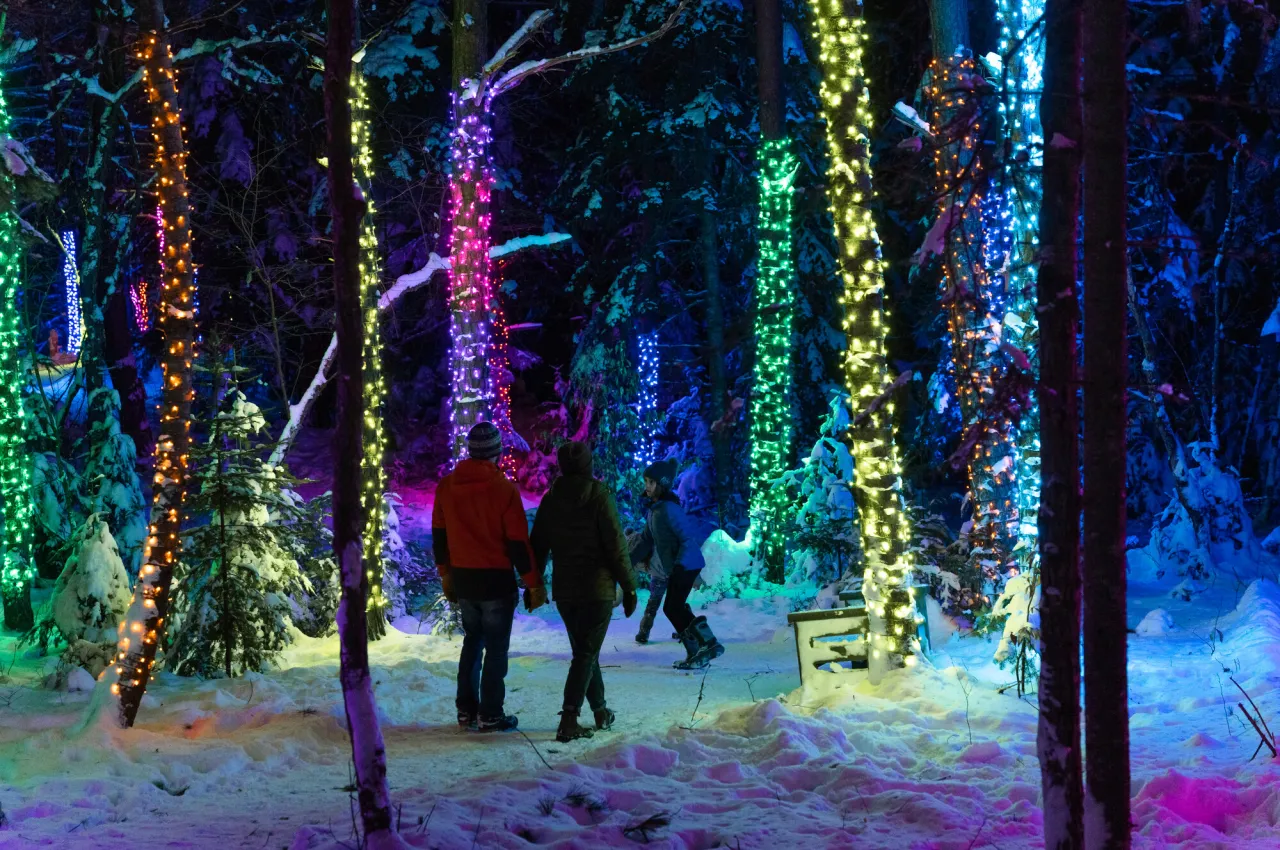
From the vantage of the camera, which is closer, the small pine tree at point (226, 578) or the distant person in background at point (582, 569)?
the distant person in background at point (582, 569)

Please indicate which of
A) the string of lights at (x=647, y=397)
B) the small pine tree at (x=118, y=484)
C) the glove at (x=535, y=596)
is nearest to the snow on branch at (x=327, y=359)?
the small pine tree at (x=118, y=484)

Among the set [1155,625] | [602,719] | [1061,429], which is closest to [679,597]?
[602,719]

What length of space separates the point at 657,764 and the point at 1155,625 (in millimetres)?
7066

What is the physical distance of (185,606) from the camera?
415 inches

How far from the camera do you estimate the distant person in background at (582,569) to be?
25.9 ft

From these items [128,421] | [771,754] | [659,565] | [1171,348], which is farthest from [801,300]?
[771,754]

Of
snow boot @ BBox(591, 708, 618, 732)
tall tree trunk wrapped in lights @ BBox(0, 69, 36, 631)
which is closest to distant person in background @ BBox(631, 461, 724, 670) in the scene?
snow boot @ BBox(591, 708, 618, 732)

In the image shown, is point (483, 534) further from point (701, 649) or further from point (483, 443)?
point (701, 649)

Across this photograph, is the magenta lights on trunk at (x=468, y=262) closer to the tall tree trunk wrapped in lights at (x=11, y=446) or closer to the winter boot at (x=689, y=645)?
the winter boot at (x=689, y=645)

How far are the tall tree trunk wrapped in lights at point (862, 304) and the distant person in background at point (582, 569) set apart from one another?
109 inches

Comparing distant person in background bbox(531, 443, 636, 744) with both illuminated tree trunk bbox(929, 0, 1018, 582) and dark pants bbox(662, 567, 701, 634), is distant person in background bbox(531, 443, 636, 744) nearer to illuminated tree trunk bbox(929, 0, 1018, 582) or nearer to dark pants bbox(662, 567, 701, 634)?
dark pants bbox(662, 567, 701, 634)

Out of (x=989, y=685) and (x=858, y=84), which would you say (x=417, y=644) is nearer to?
(x=989, y=685)

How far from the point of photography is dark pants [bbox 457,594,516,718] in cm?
801

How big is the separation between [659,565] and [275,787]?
5.86 metres
